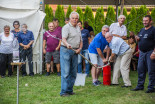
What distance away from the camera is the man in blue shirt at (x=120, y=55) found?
7552mm

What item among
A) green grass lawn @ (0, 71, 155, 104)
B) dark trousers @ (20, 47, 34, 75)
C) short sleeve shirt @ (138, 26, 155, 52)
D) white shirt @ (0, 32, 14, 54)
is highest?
short sleeve shirt @ (138, 26, 155, 52)

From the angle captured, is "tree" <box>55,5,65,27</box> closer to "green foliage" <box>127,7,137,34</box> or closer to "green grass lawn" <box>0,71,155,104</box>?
"green foliage" <box>127,7,137,34</box>

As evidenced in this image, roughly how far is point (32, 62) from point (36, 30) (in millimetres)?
1153

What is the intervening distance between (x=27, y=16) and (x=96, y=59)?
141 inches

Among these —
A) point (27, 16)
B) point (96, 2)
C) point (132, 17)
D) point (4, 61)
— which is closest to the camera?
point (4, 61)

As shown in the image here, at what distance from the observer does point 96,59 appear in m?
8.08

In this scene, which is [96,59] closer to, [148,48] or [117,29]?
[117,29]

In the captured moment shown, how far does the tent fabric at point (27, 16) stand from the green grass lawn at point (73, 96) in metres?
2.35

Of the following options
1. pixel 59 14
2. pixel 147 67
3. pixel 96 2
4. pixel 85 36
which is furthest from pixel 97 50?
pixel 59 14

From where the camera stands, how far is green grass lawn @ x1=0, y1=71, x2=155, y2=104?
19.7 ft

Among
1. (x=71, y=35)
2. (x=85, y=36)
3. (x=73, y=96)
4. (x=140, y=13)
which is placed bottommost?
(x=73, y=96)

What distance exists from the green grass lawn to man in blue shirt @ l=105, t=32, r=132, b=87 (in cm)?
35

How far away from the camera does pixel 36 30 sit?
10.4m

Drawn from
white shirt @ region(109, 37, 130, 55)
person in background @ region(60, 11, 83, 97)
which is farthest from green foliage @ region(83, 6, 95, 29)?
person in background @ region(60, 11, 83, 97)
